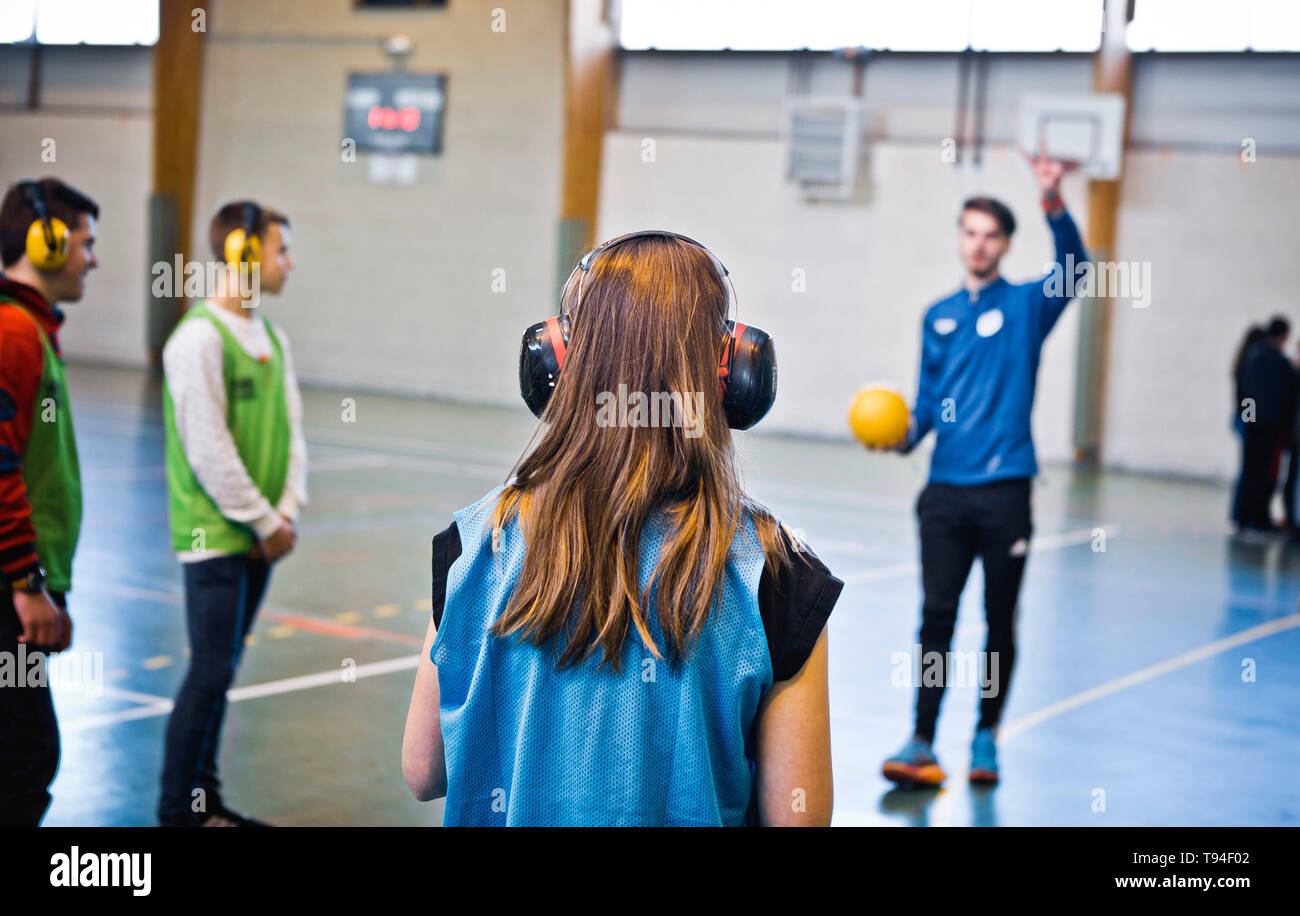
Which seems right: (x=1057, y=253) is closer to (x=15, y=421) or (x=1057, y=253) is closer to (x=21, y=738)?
(x=15, y=421)

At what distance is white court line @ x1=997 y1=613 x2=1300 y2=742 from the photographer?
6.52 meters

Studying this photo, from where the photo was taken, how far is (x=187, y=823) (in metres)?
4.36

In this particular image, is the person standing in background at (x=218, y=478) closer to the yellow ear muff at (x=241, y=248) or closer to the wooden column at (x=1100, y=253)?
the yellow ear muff at (x=241, y=248)

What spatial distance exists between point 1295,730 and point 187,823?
194 inches

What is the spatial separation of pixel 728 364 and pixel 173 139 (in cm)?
2319

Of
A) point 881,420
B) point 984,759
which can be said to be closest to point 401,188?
point 881,420

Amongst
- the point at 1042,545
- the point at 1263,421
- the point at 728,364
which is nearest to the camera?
the point at 728,364

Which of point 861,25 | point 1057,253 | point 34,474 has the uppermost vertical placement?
point 861,25

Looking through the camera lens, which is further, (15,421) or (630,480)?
(15,421)

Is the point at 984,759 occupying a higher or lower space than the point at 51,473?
lower

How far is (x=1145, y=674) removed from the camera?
757cm

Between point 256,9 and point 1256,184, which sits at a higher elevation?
point 256,9
